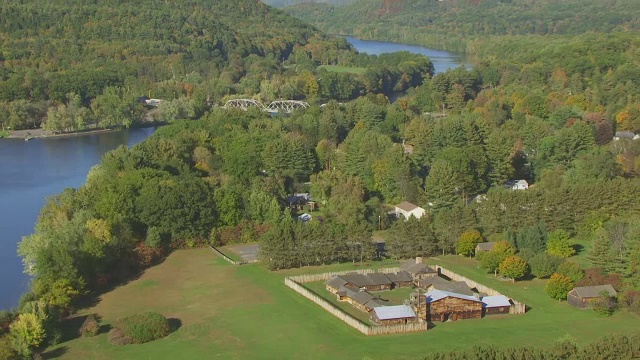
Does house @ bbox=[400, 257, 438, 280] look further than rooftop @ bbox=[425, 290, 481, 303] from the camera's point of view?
Yes

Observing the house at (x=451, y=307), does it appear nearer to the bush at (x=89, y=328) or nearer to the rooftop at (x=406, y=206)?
the bush at (x=89, y=328)

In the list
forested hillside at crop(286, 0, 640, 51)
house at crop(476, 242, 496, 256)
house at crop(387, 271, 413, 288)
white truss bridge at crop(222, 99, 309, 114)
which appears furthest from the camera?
forested hillside at crop(286, 0, 640, 51)

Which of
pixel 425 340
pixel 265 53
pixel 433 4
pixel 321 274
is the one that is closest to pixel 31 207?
pixel 321 274

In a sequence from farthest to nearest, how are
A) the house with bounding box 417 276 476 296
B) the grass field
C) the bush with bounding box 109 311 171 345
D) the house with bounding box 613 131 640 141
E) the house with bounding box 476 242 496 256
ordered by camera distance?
the house with bounding box 613 131 640 141 < the house with bounding box 476 242 496 256 < the house with bounding box 417 276 476 296 < the bush with bounding box 109 311 171 345 < the grass field

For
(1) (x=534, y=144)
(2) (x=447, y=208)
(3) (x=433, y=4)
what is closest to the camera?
(2) (x=447, y=208)

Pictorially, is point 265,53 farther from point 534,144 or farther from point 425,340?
point 425,340

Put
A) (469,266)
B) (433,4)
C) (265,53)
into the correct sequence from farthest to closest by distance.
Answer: (433,4), (265,53), (469,266)

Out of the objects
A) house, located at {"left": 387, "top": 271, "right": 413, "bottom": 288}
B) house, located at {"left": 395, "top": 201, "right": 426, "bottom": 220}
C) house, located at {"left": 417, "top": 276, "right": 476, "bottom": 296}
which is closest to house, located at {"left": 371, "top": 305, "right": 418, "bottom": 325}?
house, located at {"left": 417, "top": 276, "right": 476, "bottom": 296}

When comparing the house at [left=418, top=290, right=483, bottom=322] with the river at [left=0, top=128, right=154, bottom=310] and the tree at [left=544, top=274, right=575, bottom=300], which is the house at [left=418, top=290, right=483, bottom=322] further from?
the river at [left=0, top=128, right=154, bottom=310]
